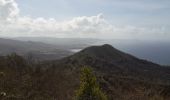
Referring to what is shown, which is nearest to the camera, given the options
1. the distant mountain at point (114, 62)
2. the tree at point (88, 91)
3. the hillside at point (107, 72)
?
the tree at point (88, 91)

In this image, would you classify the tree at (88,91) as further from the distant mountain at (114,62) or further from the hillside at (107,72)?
the distant mountain at (114,62)

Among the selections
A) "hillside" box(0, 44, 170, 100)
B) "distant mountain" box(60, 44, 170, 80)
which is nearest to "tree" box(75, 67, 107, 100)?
"hillside" box(0, 44, 170, 100)

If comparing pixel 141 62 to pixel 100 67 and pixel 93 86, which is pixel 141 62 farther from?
pixel 93 86

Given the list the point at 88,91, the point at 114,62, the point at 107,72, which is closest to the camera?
the point at 88,91

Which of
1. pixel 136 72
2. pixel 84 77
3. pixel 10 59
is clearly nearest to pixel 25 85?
pixel 84 77

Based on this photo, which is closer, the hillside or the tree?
the tree

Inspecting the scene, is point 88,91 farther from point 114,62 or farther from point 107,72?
point 114,62

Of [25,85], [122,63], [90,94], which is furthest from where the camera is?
[122,63]

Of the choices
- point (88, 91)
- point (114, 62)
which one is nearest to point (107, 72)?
point (114, 62)

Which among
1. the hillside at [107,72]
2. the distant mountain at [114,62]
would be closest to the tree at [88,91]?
the hillside at [107,72]

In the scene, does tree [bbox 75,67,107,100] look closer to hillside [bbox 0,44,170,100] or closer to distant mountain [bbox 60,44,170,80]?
hillside [bbox 0,44,170,100]

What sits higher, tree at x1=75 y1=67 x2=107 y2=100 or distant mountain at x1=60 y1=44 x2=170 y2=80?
tree at x1=75 y1=67 x2=107 y2=100
